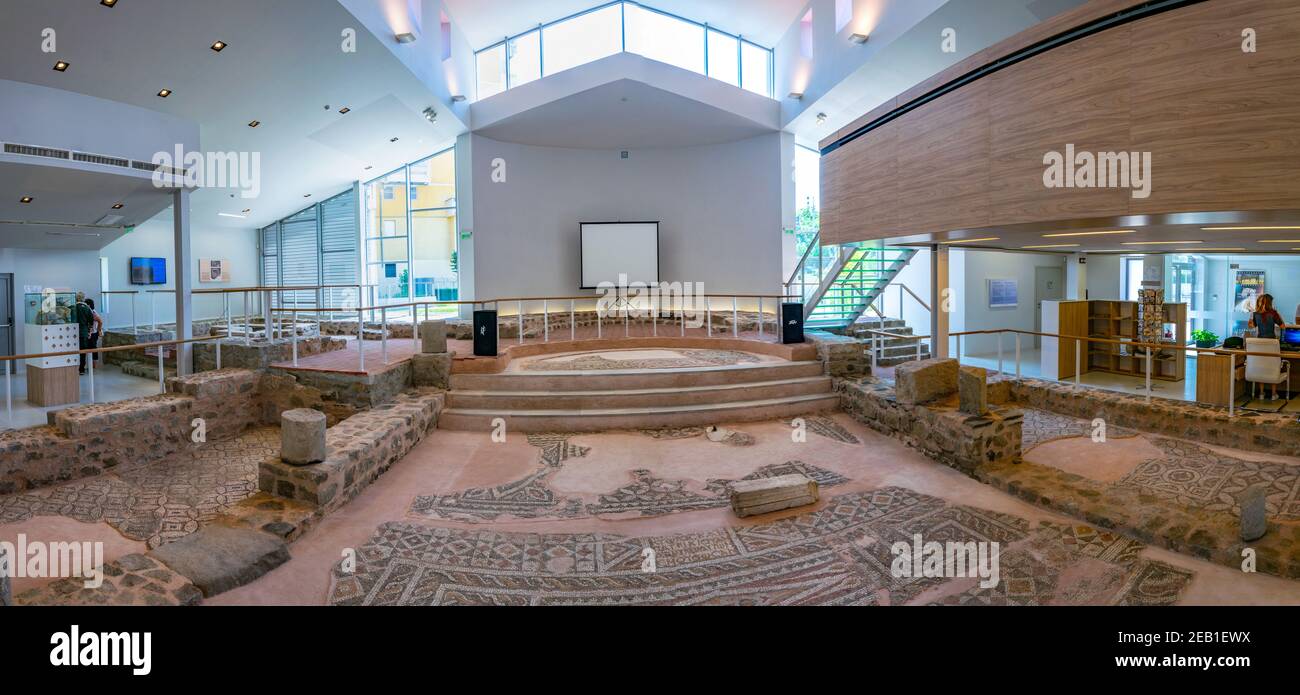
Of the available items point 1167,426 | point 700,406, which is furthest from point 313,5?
point 1167,426

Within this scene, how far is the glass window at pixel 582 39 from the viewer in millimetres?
12406

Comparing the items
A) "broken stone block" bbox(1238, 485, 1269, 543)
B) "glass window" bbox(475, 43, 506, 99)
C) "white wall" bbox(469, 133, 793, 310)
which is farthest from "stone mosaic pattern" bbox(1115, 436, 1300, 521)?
"glass window" bbox(475, 43, 506, 99)

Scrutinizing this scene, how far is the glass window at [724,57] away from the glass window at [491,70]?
14.6 feet

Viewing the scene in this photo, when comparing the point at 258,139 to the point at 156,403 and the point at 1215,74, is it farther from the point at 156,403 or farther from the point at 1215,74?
the point at 1215,74

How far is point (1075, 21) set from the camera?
460cm

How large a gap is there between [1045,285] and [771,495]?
46.7 feet

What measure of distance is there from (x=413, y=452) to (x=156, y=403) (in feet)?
10.2

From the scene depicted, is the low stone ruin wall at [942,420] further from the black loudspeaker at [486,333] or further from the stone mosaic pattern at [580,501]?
the black loudspeaker at [486,333]

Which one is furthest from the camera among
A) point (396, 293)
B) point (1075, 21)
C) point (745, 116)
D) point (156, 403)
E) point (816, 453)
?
point (396, 293)

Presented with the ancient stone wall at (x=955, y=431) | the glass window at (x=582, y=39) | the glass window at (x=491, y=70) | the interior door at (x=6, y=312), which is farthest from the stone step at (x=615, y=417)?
the interior door at (x=6, y=312)

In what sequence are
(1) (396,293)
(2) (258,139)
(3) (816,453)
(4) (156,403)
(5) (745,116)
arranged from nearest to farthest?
1. (3) (816,453)
2. (4) (156,403)
3. (2) (258,139)
4. (5) (745,116)
5. (1) (396,293)

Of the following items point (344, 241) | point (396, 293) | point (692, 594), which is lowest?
point (692, 594)

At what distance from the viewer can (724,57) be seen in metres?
13.4

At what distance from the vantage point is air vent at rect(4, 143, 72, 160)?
6.69 metres
